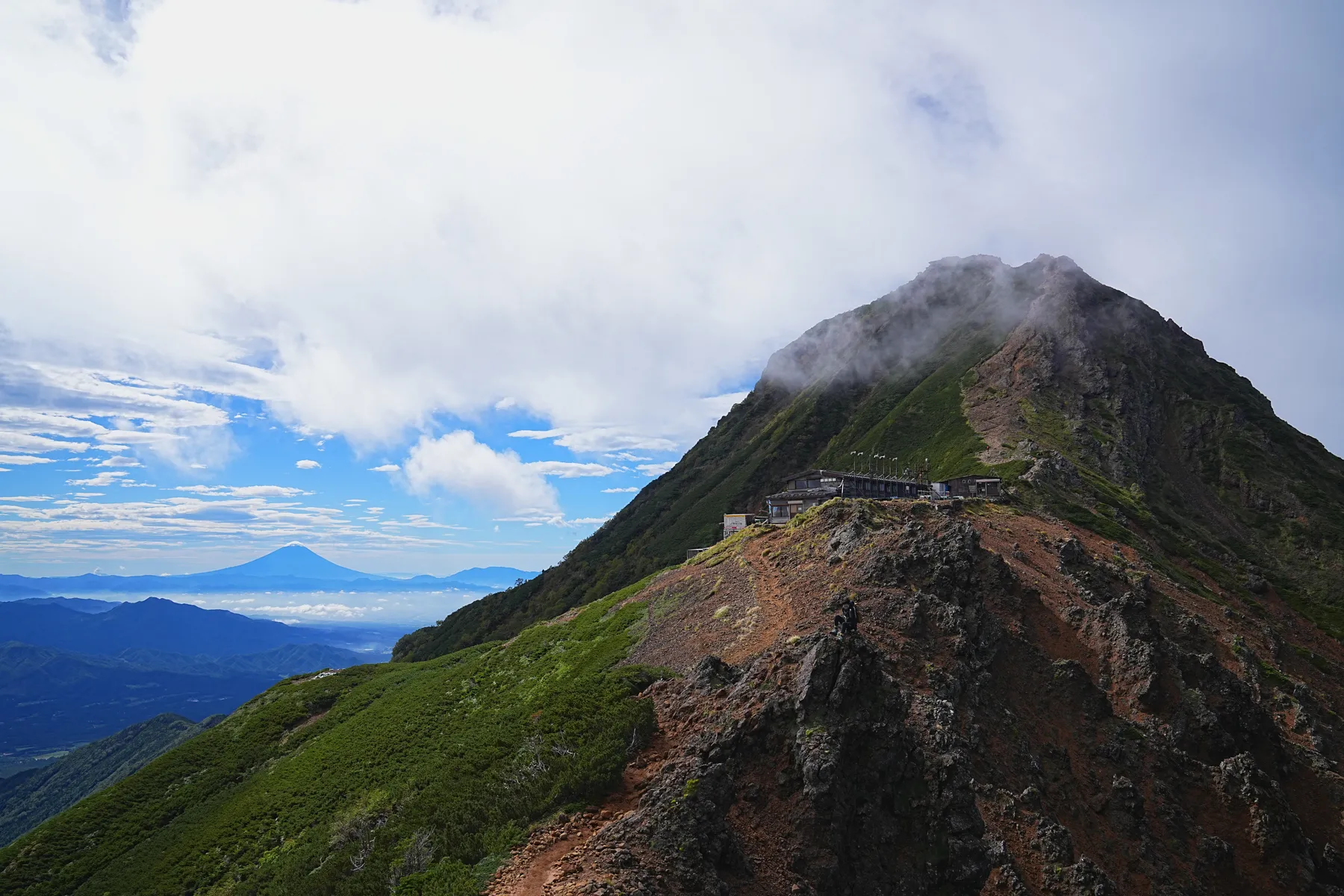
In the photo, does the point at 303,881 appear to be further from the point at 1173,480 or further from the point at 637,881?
the point at 1173,480

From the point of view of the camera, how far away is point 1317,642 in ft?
263

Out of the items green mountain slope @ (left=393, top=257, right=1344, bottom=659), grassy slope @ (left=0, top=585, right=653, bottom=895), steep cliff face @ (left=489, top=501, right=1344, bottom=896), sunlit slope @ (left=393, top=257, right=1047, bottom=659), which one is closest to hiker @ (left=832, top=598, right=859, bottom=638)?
steep cliff face @ (left=489, top=501, right=1344, bottom=896)

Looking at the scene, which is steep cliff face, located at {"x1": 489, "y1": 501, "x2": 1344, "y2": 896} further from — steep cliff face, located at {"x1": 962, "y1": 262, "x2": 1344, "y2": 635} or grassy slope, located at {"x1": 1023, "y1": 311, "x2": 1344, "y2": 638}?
steep cliff face, located at {"x1": 962, "y1": 262, "x2": 1344, "y2": 635}

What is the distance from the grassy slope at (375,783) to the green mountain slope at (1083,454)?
2594 inches

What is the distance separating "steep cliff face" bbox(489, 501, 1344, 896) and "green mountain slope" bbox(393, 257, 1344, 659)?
44.4 meters

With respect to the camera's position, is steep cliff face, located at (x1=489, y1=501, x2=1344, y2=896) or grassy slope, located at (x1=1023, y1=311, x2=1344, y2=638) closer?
steep cliff face, located at (x1=489, y1=501, x2=1344, y2=896)

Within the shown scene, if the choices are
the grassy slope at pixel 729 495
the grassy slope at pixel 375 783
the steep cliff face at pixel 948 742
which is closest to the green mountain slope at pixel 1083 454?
the grassy slope at pixel 729 495

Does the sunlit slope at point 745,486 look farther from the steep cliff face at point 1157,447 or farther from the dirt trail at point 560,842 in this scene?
the dirt trail at point 560,842

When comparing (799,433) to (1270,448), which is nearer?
(1270,448)

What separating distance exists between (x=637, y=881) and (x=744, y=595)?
2601 centimetres

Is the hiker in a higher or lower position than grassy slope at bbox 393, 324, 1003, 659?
lower

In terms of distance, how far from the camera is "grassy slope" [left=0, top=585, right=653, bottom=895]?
24.8m

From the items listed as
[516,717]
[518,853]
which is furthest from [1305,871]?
[516,717]

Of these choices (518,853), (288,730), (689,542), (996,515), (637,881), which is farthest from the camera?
(689,542)
